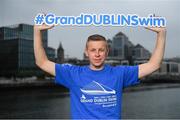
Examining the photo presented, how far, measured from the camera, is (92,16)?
1.03 meters

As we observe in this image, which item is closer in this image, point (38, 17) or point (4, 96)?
point (38, 17)

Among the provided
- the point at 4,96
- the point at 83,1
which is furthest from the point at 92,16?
the point at 4,96

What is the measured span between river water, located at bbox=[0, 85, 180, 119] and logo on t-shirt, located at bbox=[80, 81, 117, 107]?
2001 millimetres

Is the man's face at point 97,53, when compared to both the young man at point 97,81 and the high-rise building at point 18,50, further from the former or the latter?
the high-rise building at point 18,50

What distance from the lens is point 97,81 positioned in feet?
2.77

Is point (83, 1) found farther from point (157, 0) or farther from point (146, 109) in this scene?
point (146, 109)

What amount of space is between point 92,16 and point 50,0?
1565mm

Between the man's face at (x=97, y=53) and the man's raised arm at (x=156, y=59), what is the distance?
4.3 inches

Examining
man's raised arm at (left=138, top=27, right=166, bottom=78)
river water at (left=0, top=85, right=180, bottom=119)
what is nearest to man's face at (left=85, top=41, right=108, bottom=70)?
man's raised arm at (left=138, top=27, right=166, bottom=78)

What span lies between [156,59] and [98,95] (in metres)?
0.17

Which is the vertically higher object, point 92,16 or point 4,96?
point 92,16

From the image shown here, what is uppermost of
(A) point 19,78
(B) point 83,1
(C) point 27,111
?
(B) point 83,1

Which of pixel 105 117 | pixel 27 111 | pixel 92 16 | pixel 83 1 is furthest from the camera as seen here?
pixel 27 111

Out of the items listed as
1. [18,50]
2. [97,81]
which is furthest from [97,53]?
[18,50]
